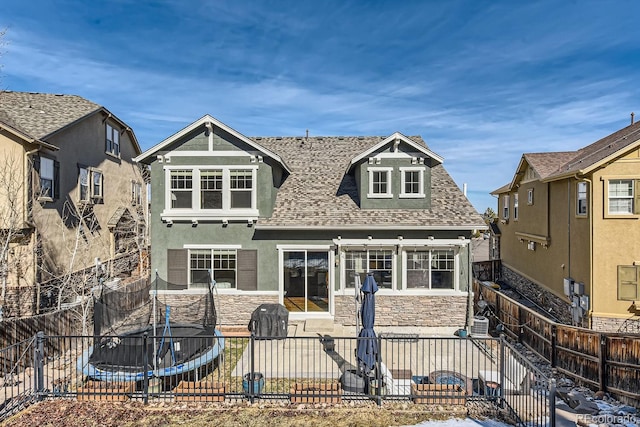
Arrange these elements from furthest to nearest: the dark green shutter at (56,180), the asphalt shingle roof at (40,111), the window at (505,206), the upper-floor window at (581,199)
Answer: the window at (505,206), the dark green shutter at (56,180), the asphalt shingle roof at (40,111), the upper-floor window at (581,199)

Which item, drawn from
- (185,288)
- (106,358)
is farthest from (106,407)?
(185,288)

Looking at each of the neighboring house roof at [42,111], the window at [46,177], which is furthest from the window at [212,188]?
the neighboring house roof at [42,111]

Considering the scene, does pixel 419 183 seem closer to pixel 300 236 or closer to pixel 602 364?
pixel 300 236

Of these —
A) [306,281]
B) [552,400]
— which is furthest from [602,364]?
[306,281]

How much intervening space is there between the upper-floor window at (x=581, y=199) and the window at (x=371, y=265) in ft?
29.5

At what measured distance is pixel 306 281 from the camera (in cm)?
1418

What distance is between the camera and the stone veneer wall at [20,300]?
599 inches

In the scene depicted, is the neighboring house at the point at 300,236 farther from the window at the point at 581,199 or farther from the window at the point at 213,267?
the window at the point at 581,199

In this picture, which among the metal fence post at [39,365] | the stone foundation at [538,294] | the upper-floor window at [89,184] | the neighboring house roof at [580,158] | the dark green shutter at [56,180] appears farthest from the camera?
the upper-floor window at [89,184]

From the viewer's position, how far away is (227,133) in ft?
47.3

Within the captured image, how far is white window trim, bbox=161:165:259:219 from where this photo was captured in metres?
14.2

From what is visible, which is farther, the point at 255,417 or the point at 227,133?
the point at 227,133

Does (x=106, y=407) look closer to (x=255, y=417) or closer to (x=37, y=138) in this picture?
(x=255, y=417)

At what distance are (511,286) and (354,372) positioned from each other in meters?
21.2
